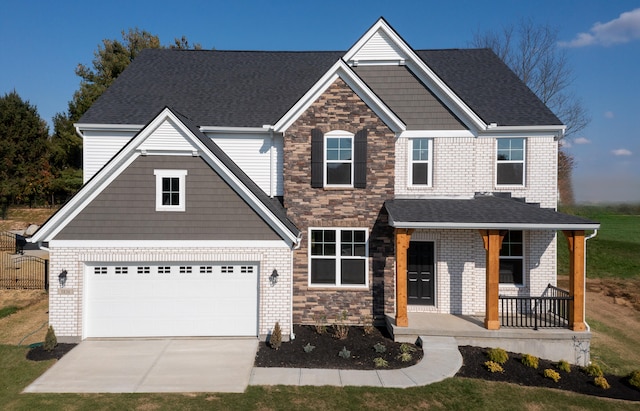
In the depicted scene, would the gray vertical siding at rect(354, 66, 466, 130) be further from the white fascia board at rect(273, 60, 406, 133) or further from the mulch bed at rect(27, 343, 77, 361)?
the mulch bed at rect(27, 343, 77, 361)

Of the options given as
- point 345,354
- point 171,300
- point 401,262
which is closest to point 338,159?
point 401,262

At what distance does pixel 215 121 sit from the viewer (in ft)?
45.0

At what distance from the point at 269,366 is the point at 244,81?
38.6 ft

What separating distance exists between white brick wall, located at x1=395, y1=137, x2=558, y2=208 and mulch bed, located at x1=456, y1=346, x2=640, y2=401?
5.52 metres

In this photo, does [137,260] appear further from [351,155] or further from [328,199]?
[351,155]

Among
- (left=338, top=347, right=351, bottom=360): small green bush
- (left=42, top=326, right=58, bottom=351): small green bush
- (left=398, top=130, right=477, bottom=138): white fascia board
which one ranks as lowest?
(left=338, top=347, right=351, bottom=360): small green bush

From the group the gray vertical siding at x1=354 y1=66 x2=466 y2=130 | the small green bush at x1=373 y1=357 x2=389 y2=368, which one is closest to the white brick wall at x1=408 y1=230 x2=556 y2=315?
the small green bush at x1=373 y1=357 x2=389 y2=368

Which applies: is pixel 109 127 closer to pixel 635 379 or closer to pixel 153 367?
pixel 153 367

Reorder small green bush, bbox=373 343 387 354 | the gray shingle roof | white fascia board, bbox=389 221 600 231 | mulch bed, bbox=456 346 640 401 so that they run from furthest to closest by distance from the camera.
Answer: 1. the gray shingle roof
2. white fascia board, bbox=389 221 600 231
3. small green bush, bbox=373 343 387 354
4. mulch bed, bbox=456 346 640 401

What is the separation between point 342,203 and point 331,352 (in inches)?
184

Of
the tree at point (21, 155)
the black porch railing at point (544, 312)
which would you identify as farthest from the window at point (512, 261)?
the tree at point (21, 155)

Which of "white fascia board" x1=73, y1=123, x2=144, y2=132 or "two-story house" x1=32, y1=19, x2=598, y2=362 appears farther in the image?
"white fascia board" x1=73, y1=123, x2=144, y2=132

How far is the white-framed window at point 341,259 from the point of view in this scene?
12.4 metres

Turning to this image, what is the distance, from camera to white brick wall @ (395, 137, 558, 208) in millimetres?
12977
